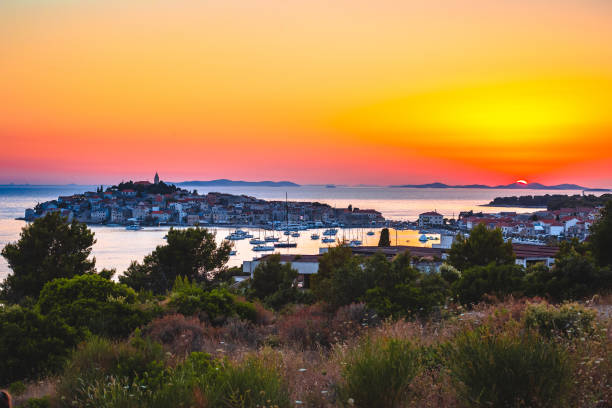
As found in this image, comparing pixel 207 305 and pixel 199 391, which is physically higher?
pixel 199 391

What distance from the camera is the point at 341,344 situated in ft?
18.4

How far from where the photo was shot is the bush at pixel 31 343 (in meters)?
5.34

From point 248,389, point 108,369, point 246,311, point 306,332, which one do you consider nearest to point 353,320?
point 306,332

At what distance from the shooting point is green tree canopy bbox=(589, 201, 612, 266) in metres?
11.2

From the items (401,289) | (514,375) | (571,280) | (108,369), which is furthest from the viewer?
(571,280)

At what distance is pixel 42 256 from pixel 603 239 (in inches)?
751

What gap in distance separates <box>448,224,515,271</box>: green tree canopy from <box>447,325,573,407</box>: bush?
545 inches

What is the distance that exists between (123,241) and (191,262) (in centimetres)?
5580

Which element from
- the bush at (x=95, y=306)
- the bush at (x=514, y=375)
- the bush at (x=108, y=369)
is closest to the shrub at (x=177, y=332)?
the bush at (x=95, y=306)

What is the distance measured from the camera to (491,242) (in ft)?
53.1

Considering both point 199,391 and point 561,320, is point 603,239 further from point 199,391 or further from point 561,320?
point 199,391

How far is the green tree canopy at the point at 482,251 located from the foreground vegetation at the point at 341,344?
426 cm

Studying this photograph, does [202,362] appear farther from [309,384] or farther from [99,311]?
[99,311]

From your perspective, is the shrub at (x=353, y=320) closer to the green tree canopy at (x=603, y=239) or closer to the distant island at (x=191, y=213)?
the green tree canopy at (x=603, y=239)
